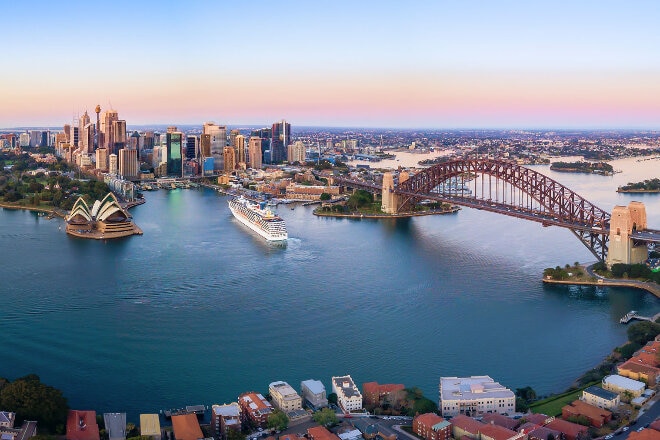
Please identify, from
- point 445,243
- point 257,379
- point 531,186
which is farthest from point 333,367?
point 531,186

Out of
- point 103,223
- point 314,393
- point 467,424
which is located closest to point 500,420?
point 467,424

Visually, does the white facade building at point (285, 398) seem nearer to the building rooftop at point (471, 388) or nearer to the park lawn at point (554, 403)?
the building rooftop at point (471, 388)

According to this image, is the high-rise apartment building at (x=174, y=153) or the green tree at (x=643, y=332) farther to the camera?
the high-rise apartment building at (x=174, y=153)

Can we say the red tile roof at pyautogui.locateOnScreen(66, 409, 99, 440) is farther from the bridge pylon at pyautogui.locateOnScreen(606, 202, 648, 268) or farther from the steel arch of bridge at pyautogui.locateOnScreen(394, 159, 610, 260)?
the steel arch of bridge at pyautogui.locateOnScreen(394, 159, 610, 260)

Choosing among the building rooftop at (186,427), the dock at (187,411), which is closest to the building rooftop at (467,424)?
the building rooftop at (186,427)

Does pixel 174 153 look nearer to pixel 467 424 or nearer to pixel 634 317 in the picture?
pixel 634 317

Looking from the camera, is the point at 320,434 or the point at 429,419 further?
the point at 429,419
